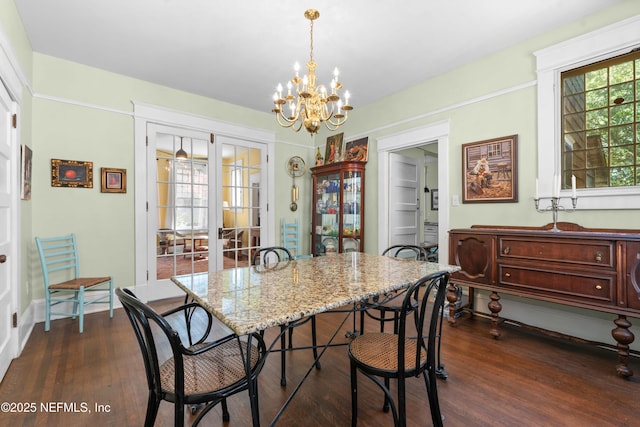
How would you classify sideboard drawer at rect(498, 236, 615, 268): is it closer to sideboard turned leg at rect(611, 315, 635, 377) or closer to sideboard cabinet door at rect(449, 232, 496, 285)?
sideboard cabinet door at rect(449, 232, 496, 285)

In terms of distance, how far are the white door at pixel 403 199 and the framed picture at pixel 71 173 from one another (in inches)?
147

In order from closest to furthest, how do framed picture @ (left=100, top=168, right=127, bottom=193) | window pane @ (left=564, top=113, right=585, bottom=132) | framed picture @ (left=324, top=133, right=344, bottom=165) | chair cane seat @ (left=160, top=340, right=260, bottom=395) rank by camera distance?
A: 1. chair cane seat @ (left=160, top=340, right=260, bottom=395)
2. window pane @ (left=564, top=113, right=585, bottom=132)
3. framed picture @ (left=100, top=168, right=127, bottom=193)
4. framed picture @ (left=324, top=133, right=344, bottom=165)

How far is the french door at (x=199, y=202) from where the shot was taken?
3801 millimetres

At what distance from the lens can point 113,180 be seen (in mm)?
3463

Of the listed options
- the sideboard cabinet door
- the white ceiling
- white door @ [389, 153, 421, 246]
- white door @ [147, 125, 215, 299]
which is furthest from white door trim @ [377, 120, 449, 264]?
white door @ [147, 125, 215, 299]

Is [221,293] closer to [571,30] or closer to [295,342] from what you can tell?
[295,342]

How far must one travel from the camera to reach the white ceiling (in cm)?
238

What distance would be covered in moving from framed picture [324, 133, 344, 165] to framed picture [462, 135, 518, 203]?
1.99 m

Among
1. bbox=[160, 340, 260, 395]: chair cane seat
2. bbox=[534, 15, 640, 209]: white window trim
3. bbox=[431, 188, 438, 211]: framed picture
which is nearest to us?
bbox=[160, 340, 260, 395]: chair cane seat

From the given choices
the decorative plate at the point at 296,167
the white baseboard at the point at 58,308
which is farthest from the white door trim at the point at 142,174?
the decorative plate at the point at 296,167

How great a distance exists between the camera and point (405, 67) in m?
3.35

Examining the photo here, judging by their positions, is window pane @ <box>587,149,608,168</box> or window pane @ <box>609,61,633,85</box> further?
window pane @ <box>587,149,608,168</box>

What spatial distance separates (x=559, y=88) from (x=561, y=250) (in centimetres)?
152

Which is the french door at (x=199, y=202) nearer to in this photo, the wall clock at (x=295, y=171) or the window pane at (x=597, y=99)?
the wall clock at (x=295, y=171)
